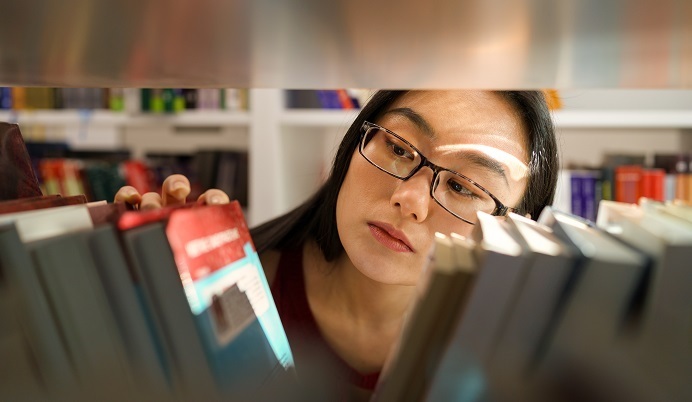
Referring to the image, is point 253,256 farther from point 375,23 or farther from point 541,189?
point 541,189

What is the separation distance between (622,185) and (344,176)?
1590 millimetres

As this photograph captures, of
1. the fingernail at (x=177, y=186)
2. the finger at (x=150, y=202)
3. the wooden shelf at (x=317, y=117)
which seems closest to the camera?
the finger at (x=150, y=202)

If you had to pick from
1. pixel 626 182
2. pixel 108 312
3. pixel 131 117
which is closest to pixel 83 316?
pixel 108 312

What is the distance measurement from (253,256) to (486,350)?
11.9 inches

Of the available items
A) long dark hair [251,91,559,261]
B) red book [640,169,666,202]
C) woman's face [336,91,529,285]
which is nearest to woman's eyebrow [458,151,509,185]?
woman's face [336,91,529,285]

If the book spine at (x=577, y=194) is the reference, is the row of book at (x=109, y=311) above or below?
above

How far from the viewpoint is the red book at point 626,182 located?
248cm

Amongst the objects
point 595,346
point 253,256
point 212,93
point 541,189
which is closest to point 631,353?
point 595,346

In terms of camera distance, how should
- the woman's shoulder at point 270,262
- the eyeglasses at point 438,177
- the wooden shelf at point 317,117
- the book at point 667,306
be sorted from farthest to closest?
1. the wooden shelf at point 317,117
2. the woman's shoulder at point 270,262
3. the eyeglasses at point 438,177
4. the book at point 667,306

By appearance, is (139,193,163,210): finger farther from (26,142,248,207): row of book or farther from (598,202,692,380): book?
(26,142,248,207): row of book

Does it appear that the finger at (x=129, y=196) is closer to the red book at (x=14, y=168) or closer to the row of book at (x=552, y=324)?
the red book at (x=14, y=168)

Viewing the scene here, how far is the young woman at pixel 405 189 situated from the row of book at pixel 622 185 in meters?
1.29

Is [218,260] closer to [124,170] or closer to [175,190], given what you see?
[175,190]

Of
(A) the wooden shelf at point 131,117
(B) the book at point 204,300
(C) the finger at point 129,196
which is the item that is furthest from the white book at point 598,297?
(A) the wooden shelf at point 131,117
